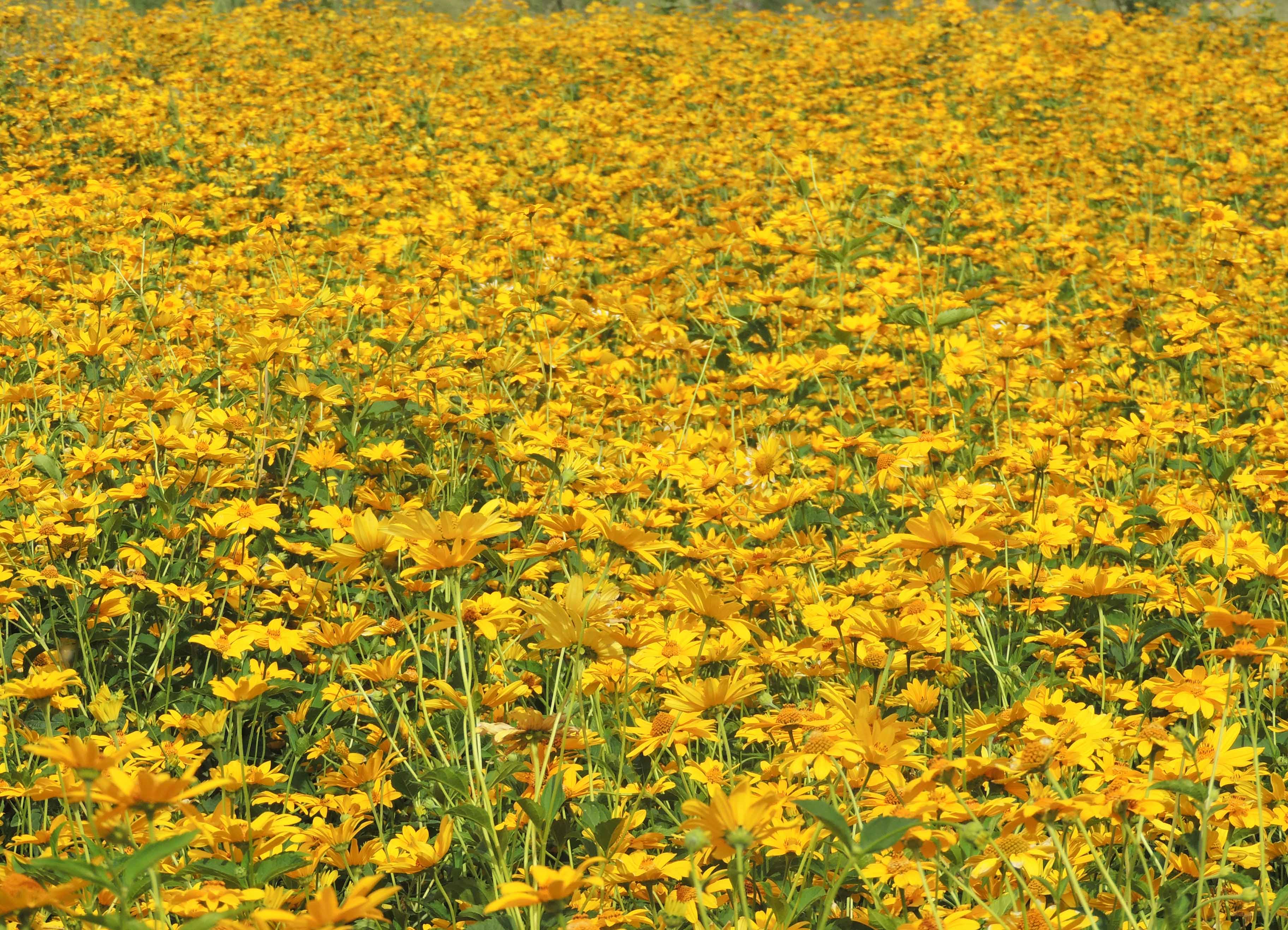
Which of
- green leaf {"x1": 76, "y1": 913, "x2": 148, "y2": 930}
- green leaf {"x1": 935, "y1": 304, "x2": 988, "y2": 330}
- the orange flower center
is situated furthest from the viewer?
green leaf {"x1": 935, "y1": 304, "x2": 988, "y2": 330}

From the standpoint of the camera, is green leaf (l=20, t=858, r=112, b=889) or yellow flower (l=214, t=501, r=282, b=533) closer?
green leaf (l=20, t=858, r=112, b=889)

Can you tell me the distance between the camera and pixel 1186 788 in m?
1.21

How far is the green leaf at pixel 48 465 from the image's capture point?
2.44m

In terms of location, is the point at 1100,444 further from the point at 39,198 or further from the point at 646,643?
the point at 39,198

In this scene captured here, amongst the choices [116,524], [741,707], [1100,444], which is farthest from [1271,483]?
[116,524]

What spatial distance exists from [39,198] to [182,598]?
360cm

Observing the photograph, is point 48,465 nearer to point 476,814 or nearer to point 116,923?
point 476,814

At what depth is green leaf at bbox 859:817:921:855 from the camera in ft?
3.45

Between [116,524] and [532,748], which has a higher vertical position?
[532,748]

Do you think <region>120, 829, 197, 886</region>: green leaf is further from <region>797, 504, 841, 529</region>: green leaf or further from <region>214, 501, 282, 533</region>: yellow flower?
<region>797, 504, 841, 529</region>: green leaf

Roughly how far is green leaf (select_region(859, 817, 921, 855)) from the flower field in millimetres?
27

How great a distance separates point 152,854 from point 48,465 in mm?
1789

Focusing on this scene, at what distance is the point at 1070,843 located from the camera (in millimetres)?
1443

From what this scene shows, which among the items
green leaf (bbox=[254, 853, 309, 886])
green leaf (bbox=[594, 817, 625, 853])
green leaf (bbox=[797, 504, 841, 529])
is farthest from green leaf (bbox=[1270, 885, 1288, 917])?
green leaf (bbox=[797, 504, 841, 529])
